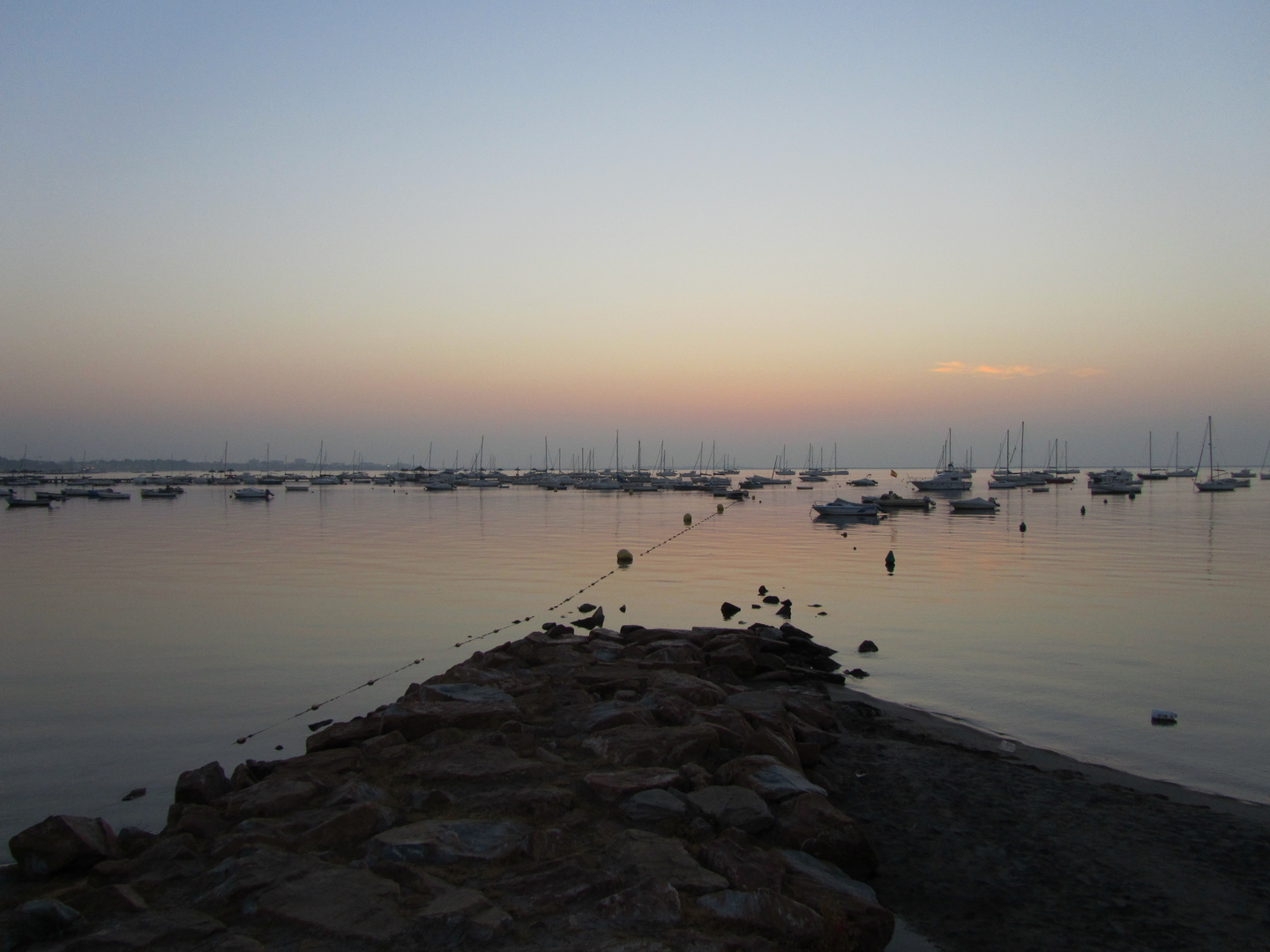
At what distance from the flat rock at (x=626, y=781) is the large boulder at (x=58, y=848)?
13.5 feet

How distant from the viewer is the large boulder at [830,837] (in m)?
7.45

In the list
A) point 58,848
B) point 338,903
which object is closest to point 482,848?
point 338,903

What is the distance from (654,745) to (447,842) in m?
2.72

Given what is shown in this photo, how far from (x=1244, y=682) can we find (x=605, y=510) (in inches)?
2580

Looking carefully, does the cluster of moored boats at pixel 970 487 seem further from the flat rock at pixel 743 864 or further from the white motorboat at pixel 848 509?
the flat rock at pixel 743 864

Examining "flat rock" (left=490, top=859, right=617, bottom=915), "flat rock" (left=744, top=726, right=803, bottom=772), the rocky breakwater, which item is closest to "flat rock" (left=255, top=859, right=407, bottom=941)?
the rocky breakwater

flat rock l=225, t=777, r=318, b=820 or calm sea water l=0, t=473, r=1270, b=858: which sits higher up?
flat rock l=225, t=777, r=318, b=820

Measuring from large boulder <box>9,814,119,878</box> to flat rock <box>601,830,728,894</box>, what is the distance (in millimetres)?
4321

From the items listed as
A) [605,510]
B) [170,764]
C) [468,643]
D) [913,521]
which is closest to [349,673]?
[468,643]

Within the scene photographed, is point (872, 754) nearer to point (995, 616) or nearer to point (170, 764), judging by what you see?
point (170, 764)

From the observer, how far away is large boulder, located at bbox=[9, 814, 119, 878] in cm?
701

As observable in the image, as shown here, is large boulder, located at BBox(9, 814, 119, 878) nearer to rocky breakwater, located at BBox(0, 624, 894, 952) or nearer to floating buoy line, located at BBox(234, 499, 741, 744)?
rocky breakwater, located at BBox(0, 624, 894, 952)

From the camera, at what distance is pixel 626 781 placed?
7914 millimetres

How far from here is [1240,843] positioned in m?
8.07
